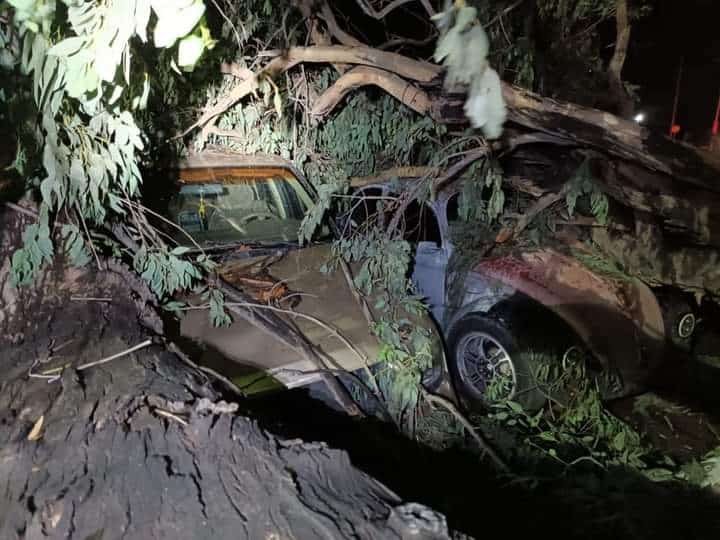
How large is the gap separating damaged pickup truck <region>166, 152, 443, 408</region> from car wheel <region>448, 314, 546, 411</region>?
0.54 metres

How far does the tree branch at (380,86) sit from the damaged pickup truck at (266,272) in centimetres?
64

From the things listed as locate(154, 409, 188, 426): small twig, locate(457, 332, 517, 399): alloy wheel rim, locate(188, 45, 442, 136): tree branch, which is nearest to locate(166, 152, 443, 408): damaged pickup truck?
locate(188, 45, 442, 136): tree branch

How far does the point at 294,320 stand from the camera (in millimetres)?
2947

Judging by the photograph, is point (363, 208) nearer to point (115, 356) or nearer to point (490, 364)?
point (490, 364)

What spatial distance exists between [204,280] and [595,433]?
3.06 metres

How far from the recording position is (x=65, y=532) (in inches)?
40.7

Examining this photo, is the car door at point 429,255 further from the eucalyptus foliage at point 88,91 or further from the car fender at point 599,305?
the eucalyptus foliage at point 88,91

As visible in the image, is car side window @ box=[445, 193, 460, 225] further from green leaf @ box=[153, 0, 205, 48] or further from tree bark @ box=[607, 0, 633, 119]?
green leaf @ box=[153, 0, 205, 48]

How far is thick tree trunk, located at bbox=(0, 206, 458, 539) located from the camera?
3.41 ft

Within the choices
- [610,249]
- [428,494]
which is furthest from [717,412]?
[428,494]

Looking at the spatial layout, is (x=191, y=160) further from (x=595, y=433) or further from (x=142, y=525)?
(x=595, y=433)

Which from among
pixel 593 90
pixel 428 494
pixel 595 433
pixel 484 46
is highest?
pixel 593 90

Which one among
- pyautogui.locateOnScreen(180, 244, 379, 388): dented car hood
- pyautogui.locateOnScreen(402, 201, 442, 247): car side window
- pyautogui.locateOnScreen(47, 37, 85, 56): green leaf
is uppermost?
pyautogui.locateOnScreen(47, 37, 85, 56): green leaf

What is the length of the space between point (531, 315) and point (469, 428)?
3.62 ft
